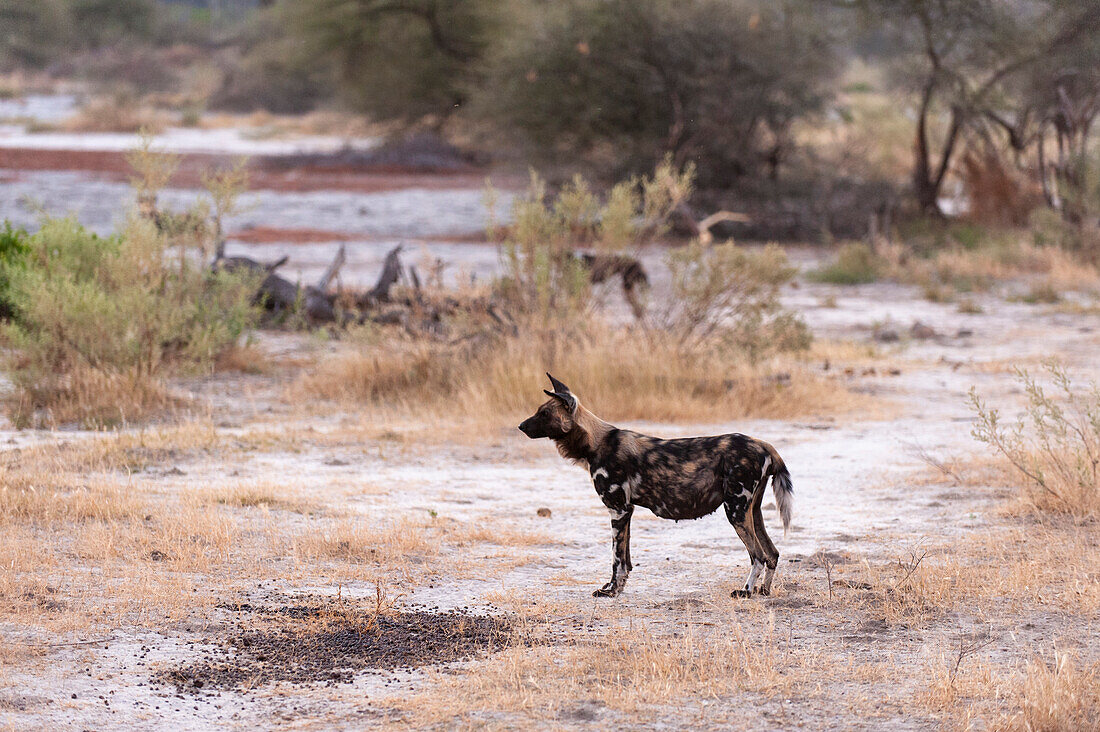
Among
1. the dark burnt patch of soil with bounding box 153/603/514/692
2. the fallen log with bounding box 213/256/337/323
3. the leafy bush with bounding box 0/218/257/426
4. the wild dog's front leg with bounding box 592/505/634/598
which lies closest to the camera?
the dark burnt patch of soil with bounding box 153/603/514/692

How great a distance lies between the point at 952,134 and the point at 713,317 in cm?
1396

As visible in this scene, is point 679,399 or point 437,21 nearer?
point 679,399

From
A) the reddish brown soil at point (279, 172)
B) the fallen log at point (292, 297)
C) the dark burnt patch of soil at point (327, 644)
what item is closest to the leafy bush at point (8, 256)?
the fallen log at point (292, 297)

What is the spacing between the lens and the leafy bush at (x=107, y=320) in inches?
357

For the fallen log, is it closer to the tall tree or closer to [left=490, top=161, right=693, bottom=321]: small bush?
[left=490, top=161, right=693, bottom=321]: small bush

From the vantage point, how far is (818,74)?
23.7 m

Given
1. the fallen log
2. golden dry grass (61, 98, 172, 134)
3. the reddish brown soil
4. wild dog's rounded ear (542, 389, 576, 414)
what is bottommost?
wild dog's rounded ear (542, 389, 576, 414)

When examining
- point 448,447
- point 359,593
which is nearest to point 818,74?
point 448,447

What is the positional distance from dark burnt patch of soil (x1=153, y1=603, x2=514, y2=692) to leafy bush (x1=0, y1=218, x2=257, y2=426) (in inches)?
159

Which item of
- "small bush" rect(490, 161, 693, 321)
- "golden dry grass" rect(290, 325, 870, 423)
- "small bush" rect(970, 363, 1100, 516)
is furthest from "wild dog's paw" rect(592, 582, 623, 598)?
"small bush" rect(490, 161, 693, 321)

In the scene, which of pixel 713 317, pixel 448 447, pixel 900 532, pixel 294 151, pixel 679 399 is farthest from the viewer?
pixel 294 151

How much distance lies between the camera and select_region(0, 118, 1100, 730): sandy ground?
4012 millimetres

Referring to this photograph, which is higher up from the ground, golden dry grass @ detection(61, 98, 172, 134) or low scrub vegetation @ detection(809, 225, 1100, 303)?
golden dry grass @ detection(61, 98, 172, 134)

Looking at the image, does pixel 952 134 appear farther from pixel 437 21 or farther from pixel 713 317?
pixel 437 21
